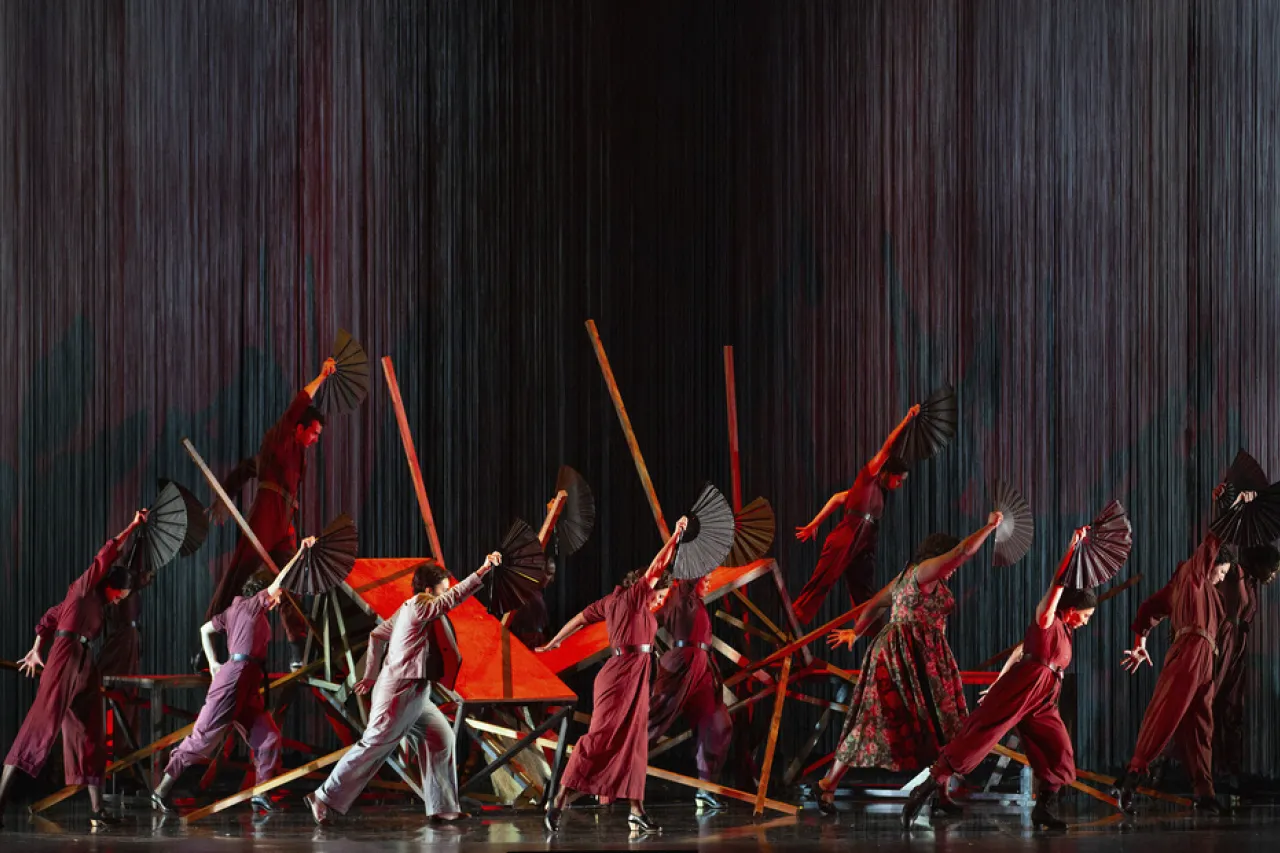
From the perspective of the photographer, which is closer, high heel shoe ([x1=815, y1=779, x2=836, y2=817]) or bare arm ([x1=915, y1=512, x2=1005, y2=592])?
bare arm ([x1=915, y1=512, x2=1005, y2=592])

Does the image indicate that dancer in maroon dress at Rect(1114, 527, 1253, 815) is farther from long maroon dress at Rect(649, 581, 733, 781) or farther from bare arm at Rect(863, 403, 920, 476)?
long maroon dress at Rect(649, 581, 733, 781)

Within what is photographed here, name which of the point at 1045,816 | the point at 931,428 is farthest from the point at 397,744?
the point at 931,428

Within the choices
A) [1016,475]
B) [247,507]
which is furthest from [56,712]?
[1016,475]

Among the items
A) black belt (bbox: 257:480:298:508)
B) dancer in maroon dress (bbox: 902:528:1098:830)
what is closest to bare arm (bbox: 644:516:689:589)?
dancer in maroon dress (bbox: 902:528:1098:830)

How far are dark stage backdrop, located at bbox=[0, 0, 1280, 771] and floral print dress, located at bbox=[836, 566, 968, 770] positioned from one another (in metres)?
2.80

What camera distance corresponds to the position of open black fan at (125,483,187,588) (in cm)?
877

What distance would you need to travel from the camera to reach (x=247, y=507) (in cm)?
1170

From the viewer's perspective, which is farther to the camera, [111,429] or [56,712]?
[111,429]

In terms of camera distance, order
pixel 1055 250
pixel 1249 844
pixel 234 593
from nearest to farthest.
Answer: pixel 1249 844 → pixel 234 593 → pixel 1055 250

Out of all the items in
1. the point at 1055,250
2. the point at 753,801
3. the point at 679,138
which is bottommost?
the point at 753,801

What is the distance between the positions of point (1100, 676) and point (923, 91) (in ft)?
14.1

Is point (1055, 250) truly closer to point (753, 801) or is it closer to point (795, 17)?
point (795, 17)

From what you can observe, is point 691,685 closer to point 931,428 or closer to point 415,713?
point 415,713

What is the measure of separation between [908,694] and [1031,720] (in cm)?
66
